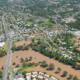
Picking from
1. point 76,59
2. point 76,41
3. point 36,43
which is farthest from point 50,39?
point 76,59

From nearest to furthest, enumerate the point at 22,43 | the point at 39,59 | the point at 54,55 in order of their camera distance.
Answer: the point at 39,59 → the point at 54,55 → the point at 22,43

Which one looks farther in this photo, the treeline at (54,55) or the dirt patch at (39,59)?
the treeline at (54,55)

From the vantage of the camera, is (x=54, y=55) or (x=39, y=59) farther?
(x=54, y=55)

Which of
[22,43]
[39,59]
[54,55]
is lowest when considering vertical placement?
[39,59]

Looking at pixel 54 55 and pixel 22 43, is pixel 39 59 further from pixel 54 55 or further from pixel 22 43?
pixel 22 43

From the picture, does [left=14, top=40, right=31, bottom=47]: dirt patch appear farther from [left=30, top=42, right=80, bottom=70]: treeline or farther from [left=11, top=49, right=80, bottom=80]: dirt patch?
[left=11, top=49, right=80, bottom=80]: dirt patch

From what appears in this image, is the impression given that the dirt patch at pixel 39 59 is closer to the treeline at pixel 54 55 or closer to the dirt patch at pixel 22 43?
the treeline at pixel 54 55

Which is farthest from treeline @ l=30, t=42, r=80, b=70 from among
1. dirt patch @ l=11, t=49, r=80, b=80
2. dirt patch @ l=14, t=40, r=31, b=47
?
dirt patch @ l=14, t=40, r=31, b=47

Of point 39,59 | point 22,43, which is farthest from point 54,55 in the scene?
point 22,43

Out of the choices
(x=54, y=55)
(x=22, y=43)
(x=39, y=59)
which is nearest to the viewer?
(x=39, y=59)

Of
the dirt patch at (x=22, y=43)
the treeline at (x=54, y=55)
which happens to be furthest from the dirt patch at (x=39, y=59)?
the dirt patch at (x=22, y=43)

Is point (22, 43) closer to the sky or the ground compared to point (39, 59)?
closer to the sky

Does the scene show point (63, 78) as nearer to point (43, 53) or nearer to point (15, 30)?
point (43, 53)
